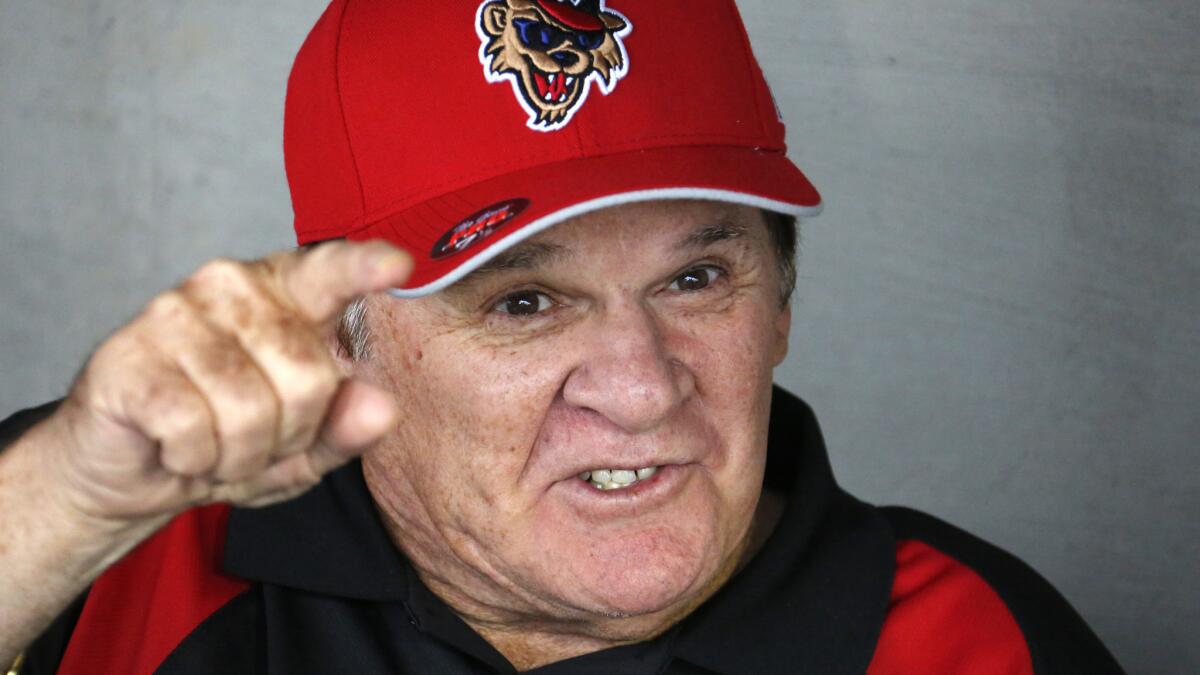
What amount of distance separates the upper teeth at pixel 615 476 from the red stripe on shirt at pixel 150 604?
0.42m

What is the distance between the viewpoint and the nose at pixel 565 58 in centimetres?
150

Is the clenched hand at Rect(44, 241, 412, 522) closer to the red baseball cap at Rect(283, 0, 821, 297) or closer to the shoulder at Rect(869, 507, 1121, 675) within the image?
the red baseball cap at Rect(283, 0, 821, 297)

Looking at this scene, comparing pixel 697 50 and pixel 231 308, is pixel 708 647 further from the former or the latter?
pixel 231 308

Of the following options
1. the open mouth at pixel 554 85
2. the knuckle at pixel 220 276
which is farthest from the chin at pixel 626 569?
the knuckle at pixel 220 276

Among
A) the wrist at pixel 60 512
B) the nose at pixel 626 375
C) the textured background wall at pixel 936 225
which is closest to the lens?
the wrist at pixel 60 512

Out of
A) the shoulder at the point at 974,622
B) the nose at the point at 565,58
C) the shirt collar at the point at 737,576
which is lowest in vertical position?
the shoulder at the point at 974,622

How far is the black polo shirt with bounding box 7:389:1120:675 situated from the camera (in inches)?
63.8

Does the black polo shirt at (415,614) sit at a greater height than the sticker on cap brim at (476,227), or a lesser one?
lesser

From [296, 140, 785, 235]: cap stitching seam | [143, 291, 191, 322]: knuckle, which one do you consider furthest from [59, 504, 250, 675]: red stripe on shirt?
[143, 291, 191, 322]: knuckle

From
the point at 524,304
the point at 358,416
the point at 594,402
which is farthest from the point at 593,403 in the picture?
the point at 358,416

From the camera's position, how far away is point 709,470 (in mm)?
1581

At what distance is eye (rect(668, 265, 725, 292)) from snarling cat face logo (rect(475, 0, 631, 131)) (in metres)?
0.22

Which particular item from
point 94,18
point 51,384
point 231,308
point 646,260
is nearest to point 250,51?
point 94,18

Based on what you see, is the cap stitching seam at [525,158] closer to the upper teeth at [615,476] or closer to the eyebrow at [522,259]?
the eyebrow at [522,259]
